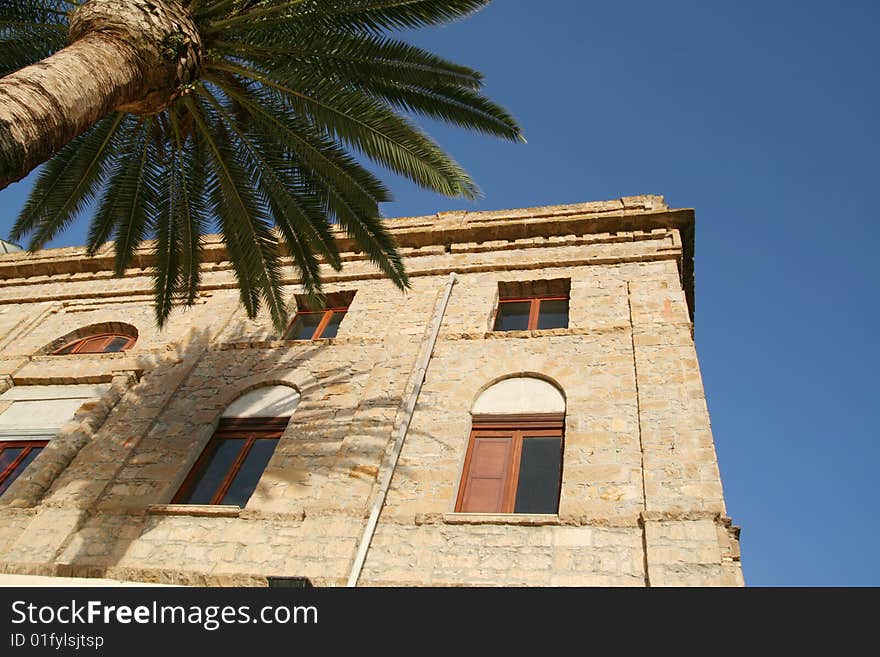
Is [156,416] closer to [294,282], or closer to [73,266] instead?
[294,282]

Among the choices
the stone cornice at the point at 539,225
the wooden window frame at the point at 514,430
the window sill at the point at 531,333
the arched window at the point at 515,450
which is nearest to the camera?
the arched window at the point at 515,450

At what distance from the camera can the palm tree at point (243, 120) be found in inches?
250

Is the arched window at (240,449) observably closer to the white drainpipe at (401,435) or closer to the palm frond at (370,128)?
the white drainpipe at (401,435)

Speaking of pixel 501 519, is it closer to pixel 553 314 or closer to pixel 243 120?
pixel 553 314

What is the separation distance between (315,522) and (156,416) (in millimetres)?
3457

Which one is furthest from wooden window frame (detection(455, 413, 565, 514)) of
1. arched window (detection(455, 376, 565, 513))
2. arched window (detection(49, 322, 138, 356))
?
arched window (detection(49, 322, 138, 356))

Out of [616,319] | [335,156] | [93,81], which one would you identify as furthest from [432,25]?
[616,319]

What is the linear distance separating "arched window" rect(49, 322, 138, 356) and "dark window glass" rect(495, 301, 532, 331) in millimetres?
6477

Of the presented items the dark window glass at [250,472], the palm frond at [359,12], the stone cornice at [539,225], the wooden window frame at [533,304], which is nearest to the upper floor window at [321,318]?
the stone cornice at [539,225]

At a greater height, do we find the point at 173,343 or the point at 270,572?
the point at 173,343

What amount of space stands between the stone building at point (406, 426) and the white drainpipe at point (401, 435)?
0.03 metres

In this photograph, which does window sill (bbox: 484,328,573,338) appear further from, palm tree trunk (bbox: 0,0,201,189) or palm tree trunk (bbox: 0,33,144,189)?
palm tree trunk (bbox: 0,33,144,189)

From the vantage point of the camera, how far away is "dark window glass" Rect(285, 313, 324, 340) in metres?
11.7

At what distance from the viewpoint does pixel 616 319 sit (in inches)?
399
